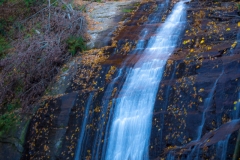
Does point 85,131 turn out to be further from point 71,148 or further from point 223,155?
point 223,155

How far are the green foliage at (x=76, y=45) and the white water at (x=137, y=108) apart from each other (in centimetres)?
231

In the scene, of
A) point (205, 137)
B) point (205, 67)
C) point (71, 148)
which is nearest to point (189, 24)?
point (205, 67)

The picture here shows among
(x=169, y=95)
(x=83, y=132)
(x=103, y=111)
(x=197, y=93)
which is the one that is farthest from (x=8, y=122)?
(x=197, y=93)

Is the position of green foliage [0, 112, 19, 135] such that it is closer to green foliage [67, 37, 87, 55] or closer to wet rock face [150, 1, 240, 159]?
green foliage [67, 37, 87, 55]

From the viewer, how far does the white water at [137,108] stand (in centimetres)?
748

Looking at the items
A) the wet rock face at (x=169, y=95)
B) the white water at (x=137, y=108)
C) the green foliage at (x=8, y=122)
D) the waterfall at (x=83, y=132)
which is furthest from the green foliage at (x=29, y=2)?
the waterfall at (x=83, y=132)

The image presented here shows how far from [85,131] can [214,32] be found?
182 inches

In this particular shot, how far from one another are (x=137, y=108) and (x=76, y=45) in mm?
3601

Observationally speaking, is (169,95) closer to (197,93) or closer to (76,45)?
(197,93)

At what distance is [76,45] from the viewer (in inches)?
405

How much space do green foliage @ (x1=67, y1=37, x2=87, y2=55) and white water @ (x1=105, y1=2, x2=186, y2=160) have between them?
Answer: 7.56 feet

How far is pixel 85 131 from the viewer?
814 cm

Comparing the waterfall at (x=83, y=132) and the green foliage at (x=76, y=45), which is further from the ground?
the green foliage at (x=76, y=45)

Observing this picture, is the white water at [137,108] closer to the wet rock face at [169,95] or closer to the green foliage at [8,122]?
the wet rock face at [169,95]
